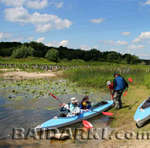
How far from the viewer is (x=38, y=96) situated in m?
15.7

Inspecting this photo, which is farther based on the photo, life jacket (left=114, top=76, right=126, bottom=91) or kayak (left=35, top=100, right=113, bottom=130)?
life jacket (left=114, top=76, right=126, bottom=91)

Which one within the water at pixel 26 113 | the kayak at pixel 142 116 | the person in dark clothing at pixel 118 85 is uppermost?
the person in dark clothing at pixel 118 85

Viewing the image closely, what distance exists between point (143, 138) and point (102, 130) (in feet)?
7.00

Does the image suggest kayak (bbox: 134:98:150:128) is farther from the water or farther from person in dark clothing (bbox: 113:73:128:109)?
person in dark clothing (bbox: 113:73:128:109)

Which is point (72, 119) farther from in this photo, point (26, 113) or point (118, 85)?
point (118, 85)

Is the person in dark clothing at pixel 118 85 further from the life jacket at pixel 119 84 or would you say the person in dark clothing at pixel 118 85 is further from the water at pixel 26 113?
the water at pixel 26 113

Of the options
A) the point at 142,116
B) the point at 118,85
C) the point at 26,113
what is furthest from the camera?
the point at 26,113

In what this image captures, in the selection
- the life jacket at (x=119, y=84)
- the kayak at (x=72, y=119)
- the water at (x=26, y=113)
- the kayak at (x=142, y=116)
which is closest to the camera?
the water at (x=26, y=113)

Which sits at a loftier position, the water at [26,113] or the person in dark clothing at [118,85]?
the person in dark clothing at [118,85]

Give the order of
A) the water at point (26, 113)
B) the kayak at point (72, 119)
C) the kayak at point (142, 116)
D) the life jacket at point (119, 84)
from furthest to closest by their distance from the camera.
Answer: the life jacket at point (119, 84) → the kayak at point (72, 119) → the kayak at point (142, 116) → the water at point (26, 113)

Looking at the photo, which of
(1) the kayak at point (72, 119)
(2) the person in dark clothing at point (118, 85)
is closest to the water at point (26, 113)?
(1) the kayak at point (72, 119)

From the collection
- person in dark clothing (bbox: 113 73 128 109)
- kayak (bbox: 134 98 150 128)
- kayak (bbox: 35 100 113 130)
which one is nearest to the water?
kayak (bbox: 35 100 113 130)

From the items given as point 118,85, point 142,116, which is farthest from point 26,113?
point 142,116

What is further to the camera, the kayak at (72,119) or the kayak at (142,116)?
the kayak at (72,119)
